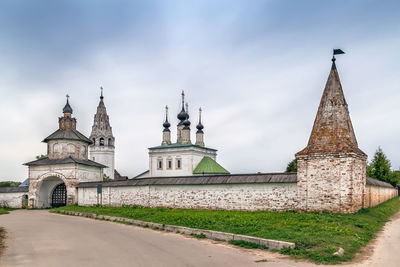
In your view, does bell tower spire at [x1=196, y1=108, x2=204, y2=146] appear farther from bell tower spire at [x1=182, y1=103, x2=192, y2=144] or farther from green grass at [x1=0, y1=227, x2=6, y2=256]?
green grass at [x1=0, y1=227, x2=6, y2=256]

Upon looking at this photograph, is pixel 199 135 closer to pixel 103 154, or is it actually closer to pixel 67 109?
pixel 103 154

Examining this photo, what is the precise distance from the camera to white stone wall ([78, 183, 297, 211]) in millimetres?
15898

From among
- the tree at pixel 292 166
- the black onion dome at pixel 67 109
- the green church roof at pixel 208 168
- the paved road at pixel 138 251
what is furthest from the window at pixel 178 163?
the paved road at pixel 138 251

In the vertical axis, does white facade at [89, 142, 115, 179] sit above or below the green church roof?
above

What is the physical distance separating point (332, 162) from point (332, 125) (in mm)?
1703

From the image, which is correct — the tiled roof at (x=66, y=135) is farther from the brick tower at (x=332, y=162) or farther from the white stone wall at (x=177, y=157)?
the brick tower at (x=332, y=162)

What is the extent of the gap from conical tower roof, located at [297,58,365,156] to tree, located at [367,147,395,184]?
23623 millimetres

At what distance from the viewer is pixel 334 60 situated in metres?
16.1

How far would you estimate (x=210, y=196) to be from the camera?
18.1 metres

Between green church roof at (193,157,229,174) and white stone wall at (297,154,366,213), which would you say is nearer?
white stone wall at (297,154,366,213)

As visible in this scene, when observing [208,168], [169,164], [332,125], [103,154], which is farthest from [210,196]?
[103,154]

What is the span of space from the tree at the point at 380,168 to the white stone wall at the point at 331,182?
78.0ft

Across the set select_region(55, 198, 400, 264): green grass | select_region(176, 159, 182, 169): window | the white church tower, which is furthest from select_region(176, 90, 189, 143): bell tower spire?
select_region(55, 198, 400, 264): green grass

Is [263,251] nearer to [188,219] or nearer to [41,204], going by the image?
[188,219]
